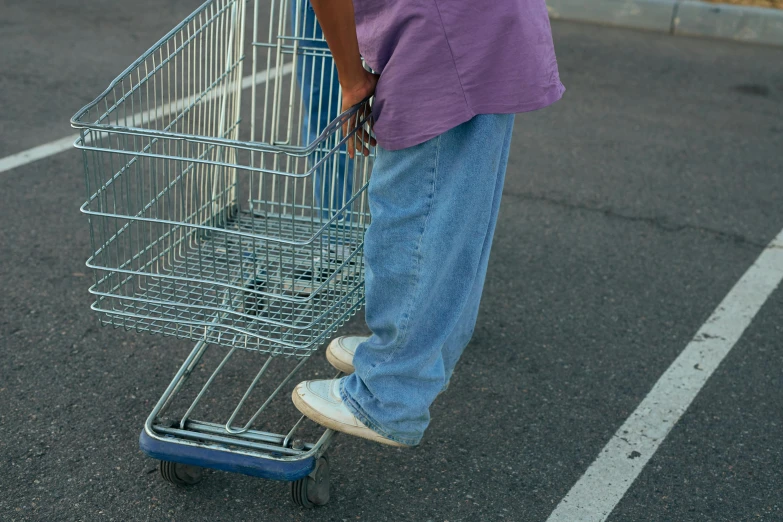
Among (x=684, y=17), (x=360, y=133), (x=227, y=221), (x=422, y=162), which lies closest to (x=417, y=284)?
(x=422, y=162)

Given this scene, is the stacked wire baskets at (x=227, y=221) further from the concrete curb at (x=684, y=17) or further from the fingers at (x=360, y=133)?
the concrete curb at (x=684, y=17)

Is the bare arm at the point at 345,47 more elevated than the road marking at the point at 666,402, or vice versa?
the bare arm at the point at 345,47

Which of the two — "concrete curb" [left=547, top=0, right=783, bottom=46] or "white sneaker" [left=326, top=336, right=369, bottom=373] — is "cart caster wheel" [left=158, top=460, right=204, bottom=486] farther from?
"concrete curb" [left=547, top=0, right=783, bottom=46]

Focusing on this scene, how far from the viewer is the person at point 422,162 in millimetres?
2105

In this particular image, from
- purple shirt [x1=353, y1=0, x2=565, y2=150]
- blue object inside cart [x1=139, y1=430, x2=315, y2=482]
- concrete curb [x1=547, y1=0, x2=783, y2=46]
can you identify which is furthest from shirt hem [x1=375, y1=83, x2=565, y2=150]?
concrete curb [x1=547, y1=0, x2=783, y2=46]

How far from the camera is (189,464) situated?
2.41m

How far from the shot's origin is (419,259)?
89.9 inches

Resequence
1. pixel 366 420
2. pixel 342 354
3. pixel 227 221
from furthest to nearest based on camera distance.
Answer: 1. pixel 227 221
2. pixel 342 354
3. pixel 366 420

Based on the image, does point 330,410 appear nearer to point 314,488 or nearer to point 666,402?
point 314,488

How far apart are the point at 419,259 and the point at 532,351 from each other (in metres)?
1.24

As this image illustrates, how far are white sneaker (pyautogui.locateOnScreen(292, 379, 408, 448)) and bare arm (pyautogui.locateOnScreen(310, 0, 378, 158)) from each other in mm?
814

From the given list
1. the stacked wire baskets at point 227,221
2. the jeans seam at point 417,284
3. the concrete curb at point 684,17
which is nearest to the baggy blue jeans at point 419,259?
the jeans seam at point 417,284

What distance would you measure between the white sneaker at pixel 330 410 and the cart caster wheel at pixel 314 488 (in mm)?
117

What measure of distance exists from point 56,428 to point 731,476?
2.09 meters
